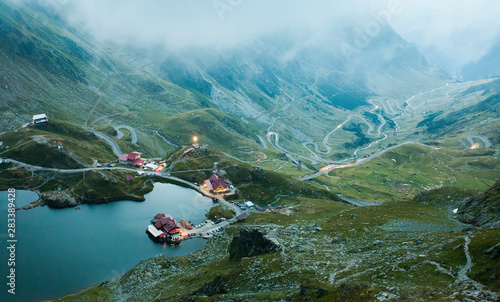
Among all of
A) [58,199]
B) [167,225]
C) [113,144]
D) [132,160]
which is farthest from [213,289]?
[113,144]

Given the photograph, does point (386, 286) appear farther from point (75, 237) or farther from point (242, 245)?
point (75, 237)

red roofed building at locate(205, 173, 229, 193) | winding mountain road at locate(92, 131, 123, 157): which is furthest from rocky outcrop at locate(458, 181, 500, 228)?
winding mountain road at locate(92, 131, 123, 157)

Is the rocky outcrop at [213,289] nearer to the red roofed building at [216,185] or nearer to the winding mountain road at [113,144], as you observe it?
the red roofed building at [216,185]

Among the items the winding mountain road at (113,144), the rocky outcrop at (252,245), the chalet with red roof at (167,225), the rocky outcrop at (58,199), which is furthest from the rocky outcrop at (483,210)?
the winding mountain road at (113,144)

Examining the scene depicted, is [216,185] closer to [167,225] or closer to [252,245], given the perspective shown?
[167,225]

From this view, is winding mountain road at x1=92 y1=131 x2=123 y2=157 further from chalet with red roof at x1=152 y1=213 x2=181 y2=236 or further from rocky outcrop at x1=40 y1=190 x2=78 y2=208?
chalet with red roof at x1=152 y1=213 x2=181 y2=236

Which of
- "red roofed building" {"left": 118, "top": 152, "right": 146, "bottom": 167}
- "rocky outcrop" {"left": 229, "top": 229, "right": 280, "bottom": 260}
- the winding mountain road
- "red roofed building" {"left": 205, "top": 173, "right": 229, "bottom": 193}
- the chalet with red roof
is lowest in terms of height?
"rocky outcrop" {"left": 229, "top": 229, "right": 280, "bottom": 260}

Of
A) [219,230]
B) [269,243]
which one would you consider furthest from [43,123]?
[269,243]
